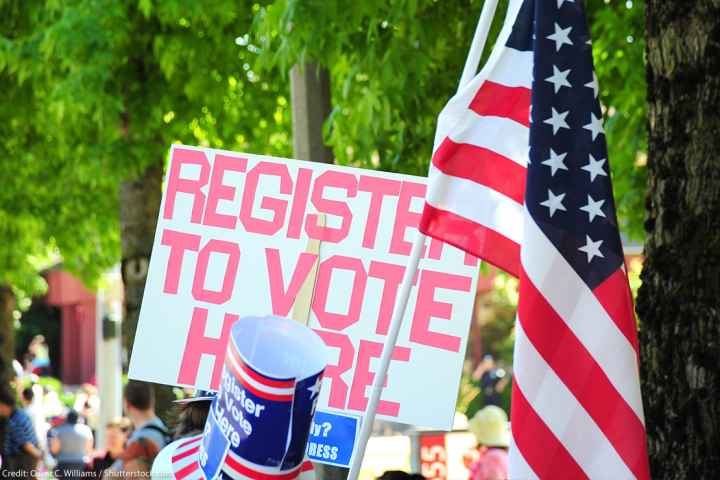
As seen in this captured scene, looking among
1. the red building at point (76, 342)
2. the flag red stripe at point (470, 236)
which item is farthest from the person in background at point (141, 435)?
the red building at point (76, 342)

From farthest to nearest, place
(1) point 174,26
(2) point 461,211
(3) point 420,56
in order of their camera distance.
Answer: (1) point 174,26, (3) point 420,56, (2) point 461,211

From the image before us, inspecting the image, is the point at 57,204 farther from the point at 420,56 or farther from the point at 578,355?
the point at 578,355

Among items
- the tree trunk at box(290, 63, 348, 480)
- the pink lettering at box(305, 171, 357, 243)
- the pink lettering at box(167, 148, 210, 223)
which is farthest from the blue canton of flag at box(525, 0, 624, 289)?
the tree trunk at box(290, 63, 348, 480)

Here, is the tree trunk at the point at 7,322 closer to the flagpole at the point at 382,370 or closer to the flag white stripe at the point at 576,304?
the flagpole at the point at 382,370

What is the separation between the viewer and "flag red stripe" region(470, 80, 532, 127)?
162 inches

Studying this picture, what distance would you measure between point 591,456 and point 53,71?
8.84m

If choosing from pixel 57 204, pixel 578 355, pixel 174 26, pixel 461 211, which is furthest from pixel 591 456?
pixel 57 204

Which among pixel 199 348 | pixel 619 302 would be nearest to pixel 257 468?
pixel 619 302

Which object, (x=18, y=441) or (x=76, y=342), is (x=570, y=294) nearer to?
(x=18, y=441)

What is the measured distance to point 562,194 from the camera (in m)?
3.78

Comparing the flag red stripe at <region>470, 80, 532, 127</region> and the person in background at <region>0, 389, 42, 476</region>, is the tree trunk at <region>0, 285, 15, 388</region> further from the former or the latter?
the flag red stripe at <region>470, 80, 532, 127</region>

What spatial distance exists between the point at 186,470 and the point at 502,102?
1471 millimetres

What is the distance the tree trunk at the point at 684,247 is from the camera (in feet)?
13.6

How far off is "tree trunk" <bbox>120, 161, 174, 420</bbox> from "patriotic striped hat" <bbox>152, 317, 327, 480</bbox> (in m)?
8.28
